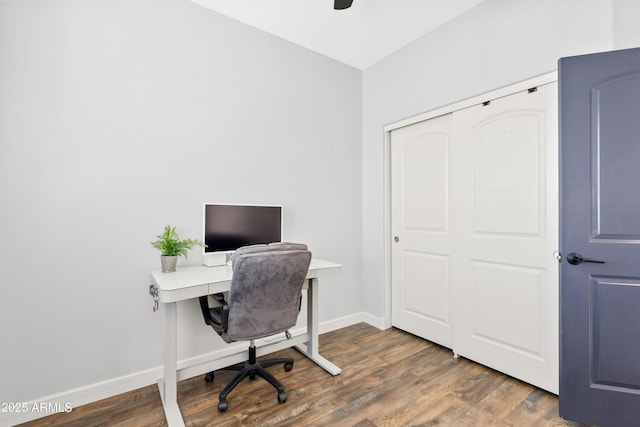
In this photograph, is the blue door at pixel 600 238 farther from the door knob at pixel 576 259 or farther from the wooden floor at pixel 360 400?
the wooden floor at pixel 360 400

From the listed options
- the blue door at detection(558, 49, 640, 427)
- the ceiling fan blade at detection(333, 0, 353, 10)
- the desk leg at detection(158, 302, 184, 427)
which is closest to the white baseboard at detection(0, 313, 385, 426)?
the desk leg at detection(158, 302, 184, 427)

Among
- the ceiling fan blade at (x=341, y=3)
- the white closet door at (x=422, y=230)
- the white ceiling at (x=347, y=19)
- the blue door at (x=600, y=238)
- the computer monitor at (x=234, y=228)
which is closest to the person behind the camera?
the blue door at (x=600, y=238)

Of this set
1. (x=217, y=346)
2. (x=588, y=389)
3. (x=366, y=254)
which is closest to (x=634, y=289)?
(x=588, y=389)

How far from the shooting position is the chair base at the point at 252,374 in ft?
6.04

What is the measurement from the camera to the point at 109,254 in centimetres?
197

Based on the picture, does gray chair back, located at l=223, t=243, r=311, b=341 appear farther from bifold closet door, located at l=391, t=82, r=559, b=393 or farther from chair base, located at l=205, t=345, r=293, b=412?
bifold closet door, located at l=391, t=82, r=559, b=393

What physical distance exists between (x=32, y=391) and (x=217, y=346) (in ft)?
3.56

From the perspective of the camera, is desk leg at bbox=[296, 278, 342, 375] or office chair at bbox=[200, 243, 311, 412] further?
desk leg at bbox=[296, 278, 342, 375]

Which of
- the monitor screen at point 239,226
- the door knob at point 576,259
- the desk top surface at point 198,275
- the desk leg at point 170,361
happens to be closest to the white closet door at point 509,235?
the door knob at point 576,259

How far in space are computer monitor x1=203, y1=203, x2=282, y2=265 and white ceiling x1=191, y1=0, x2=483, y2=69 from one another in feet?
5.19

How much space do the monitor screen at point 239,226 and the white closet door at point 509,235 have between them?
156cm

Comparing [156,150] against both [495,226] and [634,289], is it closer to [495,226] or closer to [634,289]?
[495,226]

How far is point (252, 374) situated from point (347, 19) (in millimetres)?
2926

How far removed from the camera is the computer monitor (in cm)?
217
